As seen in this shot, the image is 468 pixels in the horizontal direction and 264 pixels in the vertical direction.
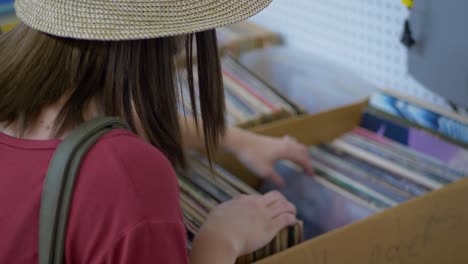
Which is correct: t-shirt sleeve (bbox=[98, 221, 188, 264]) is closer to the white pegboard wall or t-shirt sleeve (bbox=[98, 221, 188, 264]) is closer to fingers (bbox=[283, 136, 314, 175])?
fingers (bbox=[283, 136, 314, 175])

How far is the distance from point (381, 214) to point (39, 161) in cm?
46

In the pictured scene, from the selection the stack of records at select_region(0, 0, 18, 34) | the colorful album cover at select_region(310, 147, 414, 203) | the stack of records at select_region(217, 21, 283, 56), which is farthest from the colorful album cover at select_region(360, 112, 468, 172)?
the stack of records at select_region(0, 0, 18, 34)

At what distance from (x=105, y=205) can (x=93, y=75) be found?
15 centimetres

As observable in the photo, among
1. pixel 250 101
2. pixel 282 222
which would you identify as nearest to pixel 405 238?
pixel 282 222

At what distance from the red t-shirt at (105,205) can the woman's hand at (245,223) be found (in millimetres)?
128

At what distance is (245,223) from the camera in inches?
31.0

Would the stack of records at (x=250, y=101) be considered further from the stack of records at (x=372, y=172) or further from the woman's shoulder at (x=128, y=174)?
the woman's shoulder at (x=128, y=174)

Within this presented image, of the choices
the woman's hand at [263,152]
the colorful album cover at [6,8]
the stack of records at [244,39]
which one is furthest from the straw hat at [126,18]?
the colorful album cover at [6,8]

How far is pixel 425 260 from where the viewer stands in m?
0.88

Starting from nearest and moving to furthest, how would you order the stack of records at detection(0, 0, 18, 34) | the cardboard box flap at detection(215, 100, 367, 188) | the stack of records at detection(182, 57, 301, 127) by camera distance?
the cardboard box flap at detection(215, 100, 367, 188)
the stack of records at detection(182, 57, 301, 127)
the stack of records at detection(0, 0, 18, 34)

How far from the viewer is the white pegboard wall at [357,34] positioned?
1301 millimetres

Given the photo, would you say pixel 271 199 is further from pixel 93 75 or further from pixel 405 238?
pixel 93 75

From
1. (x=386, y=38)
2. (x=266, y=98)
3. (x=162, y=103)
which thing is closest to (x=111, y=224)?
(x=162, y=103)

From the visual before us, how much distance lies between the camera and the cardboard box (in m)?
0.77
